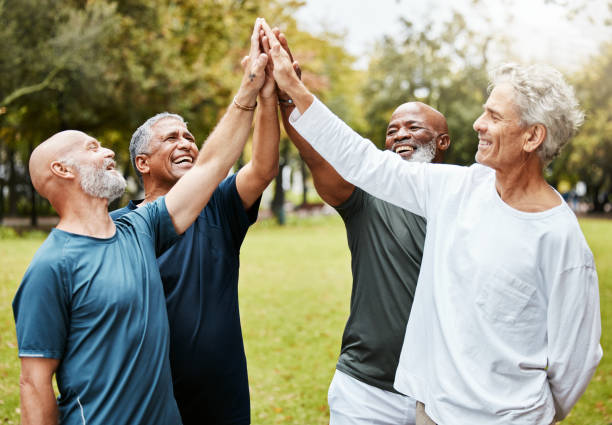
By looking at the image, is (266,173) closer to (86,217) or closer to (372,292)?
(372,292)

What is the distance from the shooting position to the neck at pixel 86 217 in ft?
8.32

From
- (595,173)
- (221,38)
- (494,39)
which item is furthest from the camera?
(595,173)

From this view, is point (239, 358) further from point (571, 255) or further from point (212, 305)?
point (571, 255)

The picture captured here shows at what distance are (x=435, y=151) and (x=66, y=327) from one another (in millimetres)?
2276

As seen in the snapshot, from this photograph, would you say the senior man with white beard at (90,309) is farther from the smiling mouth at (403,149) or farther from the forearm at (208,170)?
the smiling mouth at (403,149)

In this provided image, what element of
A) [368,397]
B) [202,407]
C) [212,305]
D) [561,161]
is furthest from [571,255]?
[561,161]

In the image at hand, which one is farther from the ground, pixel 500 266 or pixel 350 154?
pixel 350 154

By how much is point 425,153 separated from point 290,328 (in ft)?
23.0

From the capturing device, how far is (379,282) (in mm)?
3076

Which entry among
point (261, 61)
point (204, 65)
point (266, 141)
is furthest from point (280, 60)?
point (204, 65)

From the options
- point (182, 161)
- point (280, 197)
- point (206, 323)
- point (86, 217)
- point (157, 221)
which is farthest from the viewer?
point (280, 197)

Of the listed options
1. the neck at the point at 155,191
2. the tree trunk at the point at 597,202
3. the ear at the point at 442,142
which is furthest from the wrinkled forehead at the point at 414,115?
the tree trunk at the point at 597,202

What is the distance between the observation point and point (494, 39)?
3272 centimetres

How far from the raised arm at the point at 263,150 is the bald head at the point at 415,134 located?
2.53 ft
